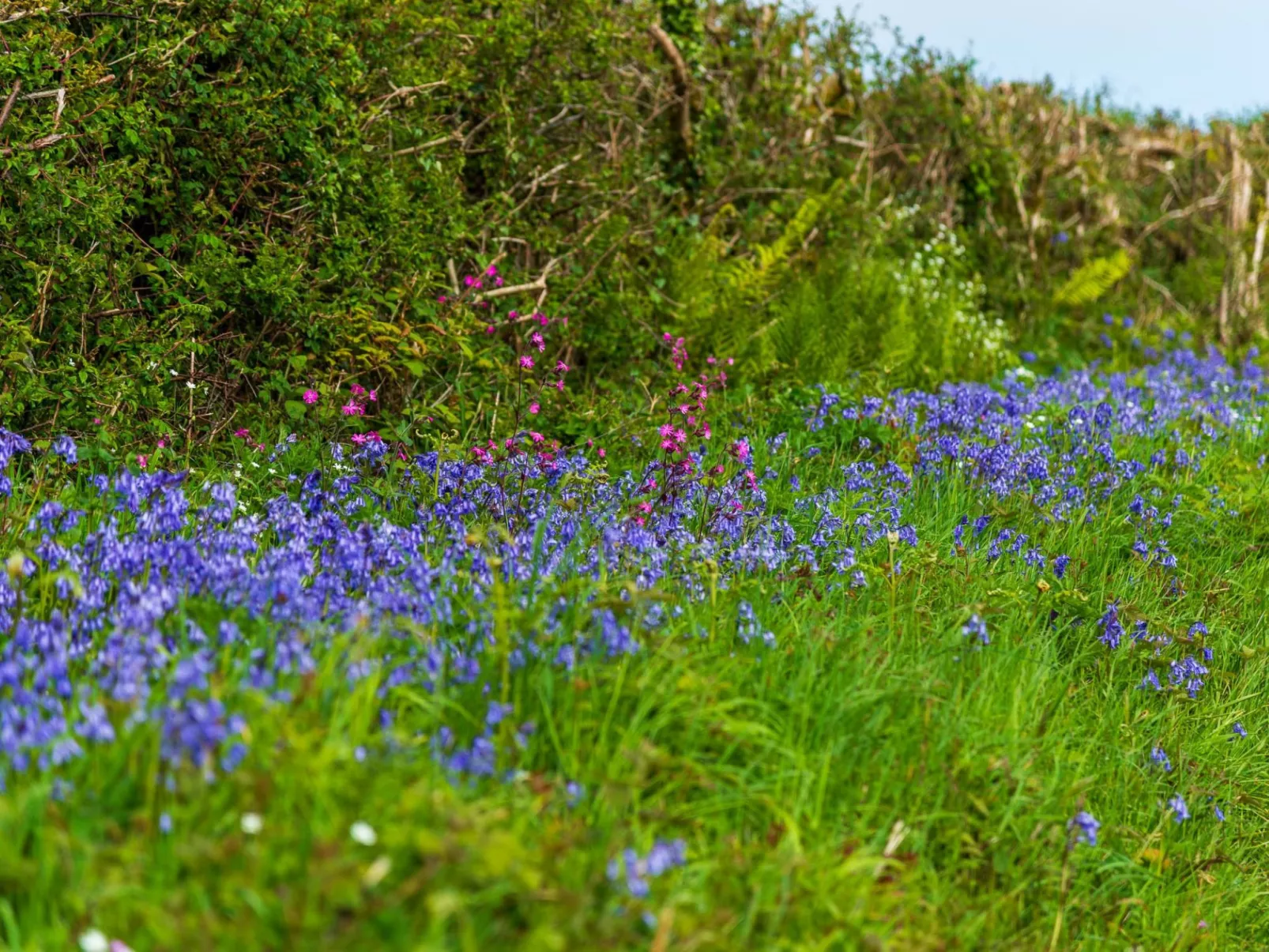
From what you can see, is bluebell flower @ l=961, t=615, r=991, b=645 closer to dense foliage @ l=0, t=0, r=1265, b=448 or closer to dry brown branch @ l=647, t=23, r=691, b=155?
dense foliage @ l=0, t=0, r=1265, b=448

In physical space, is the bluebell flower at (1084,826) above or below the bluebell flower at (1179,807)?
below

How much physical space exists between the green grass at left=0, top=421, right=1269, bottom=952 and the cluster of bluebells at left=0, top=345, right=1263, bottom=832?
0.07m

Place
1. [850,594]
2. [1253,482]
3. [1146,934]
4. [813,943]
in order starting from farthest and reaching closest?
1. [1253,482]
2. [850,594]
3. [1146,934]
4. [813,943]

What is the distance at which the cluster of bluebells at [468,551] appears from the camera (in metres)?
2.62

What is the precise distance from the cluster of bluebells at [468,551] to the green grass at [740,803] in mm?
74

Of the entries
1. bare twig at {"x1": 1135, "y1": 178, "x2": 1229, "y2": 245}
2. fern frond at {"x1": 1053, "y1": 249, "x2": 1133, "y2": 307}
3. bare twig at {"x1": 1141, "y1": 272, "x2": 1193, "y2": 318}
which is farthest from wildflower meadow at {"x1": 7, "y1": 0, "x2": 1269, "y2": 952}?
bare twig at {"x1": 1135, "y1": 178, "x2": 1229, "y2": 245}

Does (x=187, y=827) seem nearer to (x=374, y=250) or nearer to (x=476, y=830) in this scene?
(x=476, y=830)

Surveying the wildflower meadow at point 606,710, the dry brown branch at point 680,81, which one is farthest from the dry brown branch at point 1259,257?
the wildflower meadow at point 606,710

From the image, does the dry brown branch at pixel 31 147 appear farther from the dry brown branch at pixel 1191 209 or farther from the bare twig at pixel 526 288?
the dry brown branch at pixel 1191 209

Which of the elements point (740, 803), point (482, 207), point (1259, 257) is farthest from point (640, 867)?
point (1259, 257)

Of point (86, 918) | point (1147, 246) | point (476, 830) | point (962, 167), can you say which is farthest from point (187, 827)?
point (1147, 246)

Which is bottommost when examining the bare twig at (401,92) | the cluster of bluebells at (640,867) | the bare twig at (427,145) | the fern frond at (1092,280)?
the cluster of bluebells at (640,867)

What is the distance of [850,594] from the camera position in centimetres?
413

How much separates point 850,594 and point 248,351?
10.1 feet
